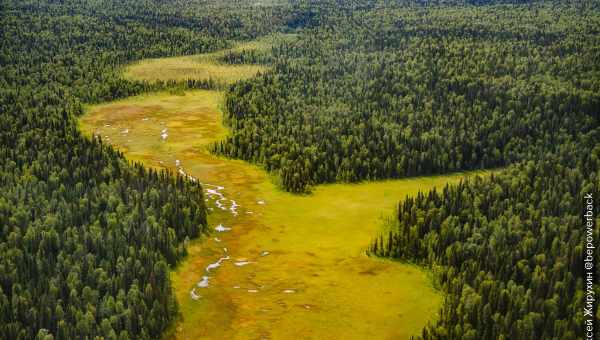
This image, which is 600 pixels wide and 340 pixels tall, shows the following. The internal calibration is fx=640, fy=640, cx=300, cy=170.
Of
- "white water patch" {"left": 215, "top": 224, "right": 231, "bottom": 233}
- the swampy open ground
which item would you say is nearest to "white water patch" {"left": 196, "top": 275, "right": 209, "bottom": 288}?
the swampy open ground

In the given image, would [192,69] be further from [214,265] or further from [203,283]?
[203,283]

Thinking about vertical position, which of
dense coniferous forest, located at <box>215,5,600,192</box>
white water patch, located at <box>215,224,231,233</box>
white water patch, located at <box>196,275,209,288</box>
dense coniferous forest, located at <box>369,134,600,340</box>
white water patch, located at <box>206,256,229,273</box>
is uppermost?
dense coniferous forest, located at <box>215,5,600,192</box>

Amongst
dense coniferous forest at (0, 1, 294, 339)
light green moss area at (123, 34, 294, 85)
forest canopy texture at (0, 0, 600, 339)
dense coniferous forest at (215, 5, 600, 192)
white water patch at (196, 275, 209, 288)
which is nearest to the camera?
dense coniferous forest at (0, 1, 294, 339)

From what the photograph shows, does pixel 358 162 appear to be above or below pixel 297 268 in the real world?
above

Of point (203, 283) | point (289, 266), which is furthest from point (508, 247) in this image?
point (203, 283)

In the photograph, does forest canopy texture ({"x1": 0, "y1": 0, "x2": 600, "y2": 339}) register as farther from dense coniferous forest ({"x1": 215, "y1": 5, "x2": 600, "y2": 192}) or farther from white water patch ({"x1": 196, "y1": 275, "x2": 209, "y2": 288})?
white water patch ({"x1": 196, "y1": 275, "x2": 209, "y2": 288})

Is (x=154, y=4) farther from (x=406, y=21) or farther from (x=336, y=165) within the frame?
(x=336, y=165)
